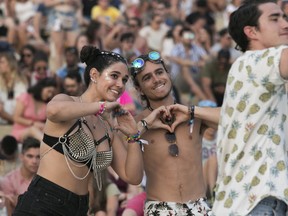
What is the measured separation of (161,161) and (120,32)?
8.23 meters

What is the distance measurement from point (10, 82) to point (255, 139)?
778 cm

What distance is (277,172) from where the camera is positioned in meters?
4.90

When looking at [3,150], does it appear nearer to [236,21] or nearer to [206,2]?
[236,21]

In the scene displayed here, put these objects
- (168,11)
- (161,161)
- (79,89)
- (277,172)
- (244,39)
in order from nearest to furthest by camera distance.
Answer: (277,172) < (244,39) < (161,161) < (79,89) < (168,11)

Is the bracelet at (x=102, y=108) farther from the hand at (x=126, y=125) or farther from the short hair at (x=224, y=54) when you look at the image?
the short hair at (x=224, y=54)

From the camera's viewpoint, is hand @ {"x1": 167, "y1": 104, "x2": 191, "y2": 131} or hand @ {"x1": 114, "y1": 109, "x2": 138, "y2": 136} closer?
hand @ {"x1": 114, "y1": 109, "x2": 138, "y2": 136}

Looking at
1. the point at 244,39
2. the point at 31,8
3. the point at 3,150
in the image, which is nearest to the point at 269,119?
the point at 244,39

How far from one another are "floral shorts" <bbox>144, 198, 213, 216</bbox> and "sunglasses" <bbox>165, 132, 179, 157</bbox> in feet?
1.30

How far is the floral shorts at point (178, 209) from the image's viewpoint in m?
6.35

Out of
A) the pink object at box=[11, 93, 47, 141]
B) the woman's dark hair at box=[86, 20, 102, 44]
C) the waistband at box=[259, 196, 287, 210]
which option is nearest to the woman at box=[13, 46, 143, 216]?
the waistband at box=[259, 196, 287, 210]

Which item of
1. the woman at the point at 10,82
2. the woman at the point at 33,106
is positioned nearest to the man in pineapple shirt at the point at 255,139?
the woman at the point at 33,106

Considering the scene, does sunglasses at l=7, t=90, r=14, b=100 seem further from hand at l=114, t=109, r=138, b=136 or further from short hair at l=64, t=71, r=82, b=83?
hand at l=114, t=109, r=138, b=136

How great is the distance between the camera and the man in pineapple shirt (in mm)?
4875

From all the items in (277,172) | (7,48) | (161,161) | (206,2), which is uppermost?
(277,172)
